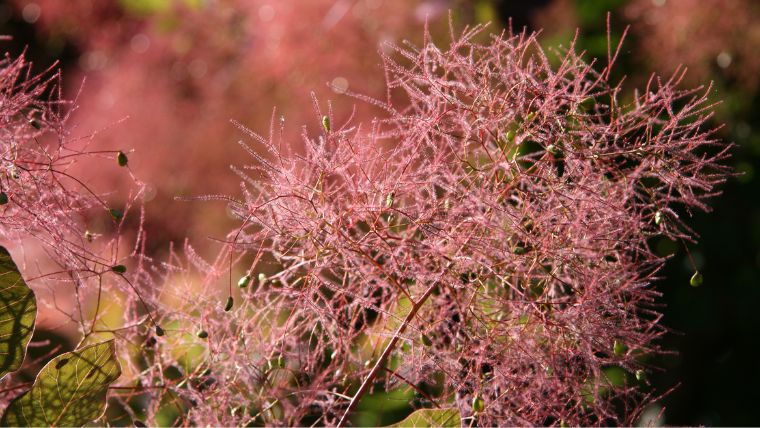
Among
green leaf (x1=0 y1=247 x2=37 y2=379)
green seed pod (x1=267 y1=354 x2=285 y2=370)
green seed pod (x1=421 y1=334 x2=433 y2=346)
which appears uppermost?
green leaf (x1=0 y1=247 x2=37 y2=379)

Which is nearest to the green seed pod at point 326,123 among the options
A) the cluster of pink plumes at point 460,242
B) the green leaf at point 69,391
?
the cluster of pink plumes at point 460,242

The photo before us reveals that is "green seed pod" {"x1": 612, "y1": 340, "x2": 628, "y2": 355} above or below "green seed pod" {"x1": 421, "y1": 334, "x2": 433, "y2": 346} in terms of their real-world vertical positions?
below

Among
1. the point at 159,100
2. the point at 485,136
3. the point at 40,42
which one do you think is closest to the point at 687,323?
the point at 485,136

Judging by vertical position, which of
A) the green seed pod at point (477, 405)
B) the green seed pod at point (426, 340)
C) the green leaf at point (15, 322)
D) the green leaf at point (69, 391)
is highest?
the green leaf at point (15, 322)

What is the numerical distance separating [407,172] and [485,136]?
0.06m

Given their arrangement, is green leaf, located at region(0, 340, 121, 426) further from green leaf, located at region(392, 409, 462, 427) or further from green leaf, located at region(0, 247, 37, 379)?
green leaf, located at region(392, 409, 462, 427)

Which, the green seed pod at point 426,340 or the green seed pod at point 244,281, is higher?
the green seed pod at point 244,281

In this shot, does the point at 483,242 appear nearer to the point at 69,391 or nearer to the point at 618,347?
the point at 618,347

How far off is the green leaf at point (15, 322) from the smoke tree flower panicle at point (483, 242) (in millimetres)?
80

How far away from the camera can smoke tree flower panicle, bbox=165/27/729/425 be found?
1.07 ft

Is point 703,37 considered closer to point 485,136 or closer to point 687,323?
point 687,323

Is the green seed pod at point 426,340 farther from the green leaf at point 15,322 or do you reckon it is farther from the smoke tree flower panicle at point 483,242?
the green leaf at point 15,322

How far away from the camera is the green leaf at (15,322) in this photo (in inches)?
12.4

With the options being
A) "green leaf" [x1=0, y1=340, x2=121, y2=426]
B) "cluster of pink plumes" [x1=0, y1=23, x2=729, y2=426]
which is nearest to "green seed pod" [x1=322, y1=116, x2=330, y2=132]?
"cluster of pink plumes" [x1=0, y1=23, x2=729, y2=426]
